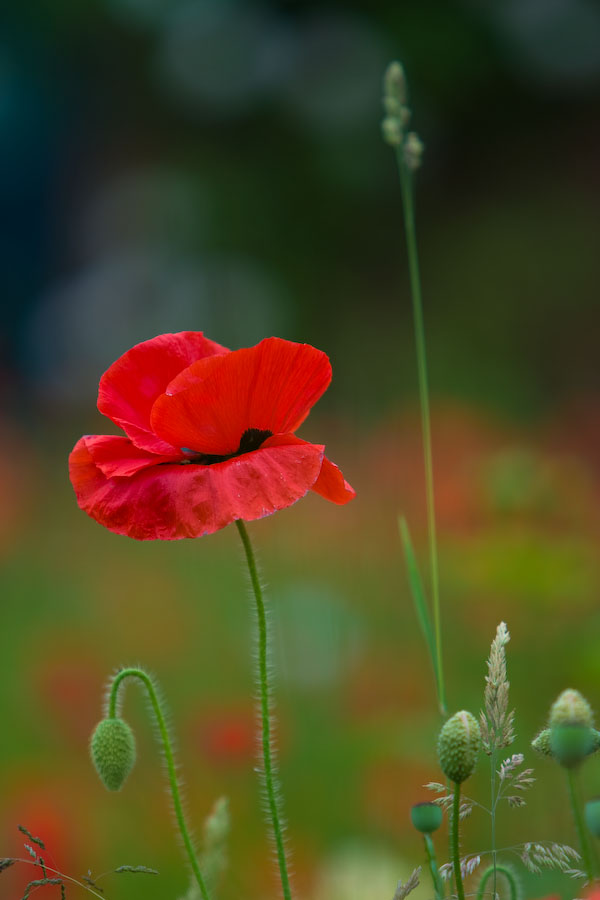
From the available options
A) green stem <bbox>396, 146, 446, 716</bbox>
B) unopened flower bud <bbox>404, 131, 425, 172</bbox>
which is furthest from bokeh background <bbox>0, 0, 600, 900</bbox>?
unopened flower bud <bbox>404, 131, 425, 172</bbox>

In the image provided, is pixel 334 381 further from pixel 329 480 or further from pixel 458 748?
pixel 458 748

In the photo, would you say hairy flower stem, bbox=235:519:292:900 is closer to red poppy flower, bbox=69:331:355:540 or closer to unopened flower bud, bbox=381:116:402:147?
red poppy flower, bbox=69:331:355:540

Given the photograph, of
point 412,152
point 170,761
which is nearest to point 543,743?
point 170,761

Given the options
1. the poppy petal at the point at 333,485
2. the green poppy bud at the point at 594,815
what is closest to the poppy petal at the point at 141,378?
the poppy petal at the point at 333,485

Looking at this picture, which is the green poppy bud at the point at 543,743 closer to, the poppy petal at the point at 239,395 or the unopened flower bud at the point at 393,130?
the poppy petal at the point at 239,395

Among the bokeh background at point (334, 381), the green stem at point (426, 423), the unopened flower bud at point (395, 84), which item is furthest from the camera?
the bokeh background at point (334, 381)
